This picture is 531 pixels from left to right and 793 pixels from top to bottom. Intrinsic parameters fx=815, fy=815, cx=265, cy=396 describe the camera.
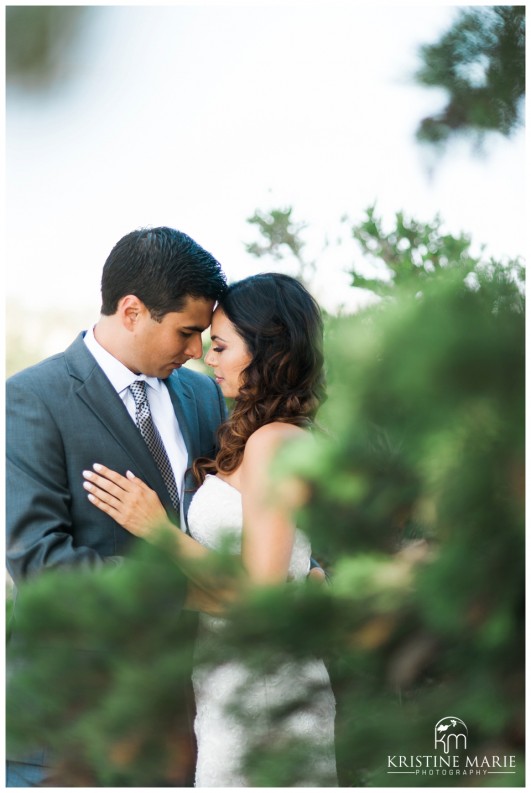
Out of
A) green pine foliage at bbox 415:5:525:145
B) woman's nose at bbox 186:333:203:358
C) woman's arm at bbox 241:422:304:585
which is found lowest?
woman's arm at bbox 241:422:304:585

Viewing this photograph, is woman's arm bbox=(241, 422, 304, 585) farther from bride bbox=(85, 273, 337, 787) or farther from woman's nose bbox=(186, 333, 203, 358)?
woman's nose bbox=(186, 333, 203, 358)

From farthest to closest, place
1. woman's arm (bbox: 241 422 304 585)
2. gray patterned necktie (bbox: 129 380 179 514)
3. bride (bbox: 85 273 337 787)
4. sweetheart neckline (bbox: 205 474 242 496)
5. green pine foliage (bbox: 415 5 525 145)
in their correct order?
gray patterned necktie (bbox: 129 380 179 514)
sweetheart neckline (bbox: 205 474 242 496)
bride (bbox: 85 273 337 787)
woman's arm (bbox: 241 422 304 585)
green pine foliage (bbox: 415 5 525 145)

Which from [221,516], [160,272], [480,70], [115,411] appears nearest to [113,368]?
[115,411]

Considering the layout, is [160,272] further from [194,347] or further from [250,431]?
[250,431]

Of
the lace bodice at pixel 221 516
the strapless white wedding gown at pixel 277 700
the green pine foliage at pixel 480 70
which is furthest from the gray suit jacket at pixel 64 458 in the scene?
the green pine foliage at pixel 480 70

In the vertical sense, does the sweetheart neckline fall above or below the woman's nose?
below

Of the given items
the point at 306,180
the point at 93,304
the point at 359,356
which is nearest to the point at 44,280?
the point at 93,304

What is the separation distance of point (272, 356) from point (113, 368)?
0.50m

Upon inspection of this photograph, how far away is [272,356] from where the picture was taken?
2301mm

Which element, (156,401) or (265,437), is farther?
(156,401)

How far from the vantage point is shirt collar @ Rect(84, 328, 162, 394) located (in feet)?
8.01

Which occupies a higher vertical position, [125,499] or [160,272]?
[160,272]

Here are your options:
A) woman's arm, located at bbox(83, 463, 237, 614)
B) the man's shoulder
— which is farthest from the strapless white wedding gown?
the man's shoulder

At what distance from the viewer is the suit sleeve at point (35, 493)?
2.06 m
